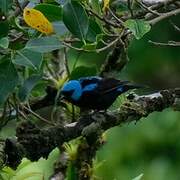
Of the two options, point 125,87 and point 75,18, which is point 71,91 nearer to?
point 125,87

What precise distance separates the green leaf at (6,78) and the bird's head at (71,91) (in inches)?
20.3

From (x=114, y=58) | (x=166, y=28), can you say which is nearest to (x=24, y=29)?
(x=114, y=58)

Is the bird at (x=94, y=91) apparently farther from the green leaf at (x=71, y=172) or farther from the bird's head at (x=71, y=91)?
the green leaf at (x=71, y=172)

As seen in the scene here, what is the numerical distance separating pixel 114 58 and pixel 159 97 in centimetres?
25

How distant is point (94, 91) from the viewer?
9.28 ft

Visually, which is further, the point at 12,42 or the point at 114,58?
the point at 114,58

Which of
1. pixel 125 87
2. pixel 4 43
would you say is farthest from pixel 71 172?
pixel 4 43

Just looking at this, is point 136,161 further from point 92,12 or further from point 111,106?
point 92,12

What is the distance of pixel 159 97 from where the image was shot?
2.41 metres

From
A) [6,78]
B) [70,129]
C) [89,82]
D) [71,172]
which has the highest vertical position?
[6,78]

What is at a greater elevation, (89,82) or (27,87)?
(27,87)

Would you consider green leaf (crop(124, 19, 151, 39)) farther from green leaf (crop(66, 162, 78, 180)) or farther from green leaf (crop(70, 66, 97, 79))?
green leaf (crop(66, 162, 78, 180))

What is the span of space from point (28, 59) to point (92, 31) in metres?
0.28

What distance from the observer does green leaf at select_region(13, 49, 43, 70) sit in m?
1.84
